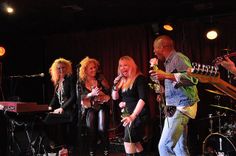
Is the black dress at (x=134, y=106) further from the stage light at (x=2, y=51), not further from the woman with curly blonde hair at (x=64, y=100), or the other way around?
the stage light at (x=2, y=51)

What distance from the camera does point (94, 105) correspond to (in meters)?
5.44

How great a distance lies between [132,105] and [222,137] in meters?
2.41

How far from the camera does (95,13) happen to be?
8148 mm

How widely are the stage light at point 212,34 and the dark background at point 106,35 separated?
0.14m

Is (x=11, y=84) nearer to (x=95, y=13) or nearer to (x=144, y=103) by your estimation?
(x=95, y=13)

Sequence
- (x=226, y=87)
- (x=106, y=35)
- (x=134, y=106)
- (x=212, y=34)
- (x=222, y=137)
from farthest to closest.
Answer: (x=106, y=35)
(x=212, y=34)
(x=222, y=137)
(x=134, y=106)
(x=226, y=87)

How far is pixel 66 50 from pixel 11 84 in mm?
1625

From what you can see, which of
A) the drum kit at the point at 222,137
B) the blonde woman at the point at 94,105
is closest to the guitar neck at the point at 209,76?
the blonde woman at the point at 94,105

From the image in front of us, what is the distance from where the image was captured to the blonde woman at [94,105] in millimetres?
5348

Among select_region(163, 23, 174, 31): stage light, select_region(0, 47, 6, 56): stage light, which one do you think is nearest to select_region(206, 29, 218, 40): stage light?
select_region(163, 23, 174, 31): stage light

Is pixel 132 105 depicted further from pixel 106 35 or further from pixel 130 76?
pixel 106 35

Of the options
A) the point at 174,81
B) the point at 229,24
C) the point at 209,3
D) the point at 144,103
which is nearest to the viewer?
the point at 174,81

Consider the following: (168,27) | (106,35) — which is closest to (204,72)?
(168,27)

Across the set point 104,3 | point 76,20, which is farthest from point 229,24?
point 76,20
